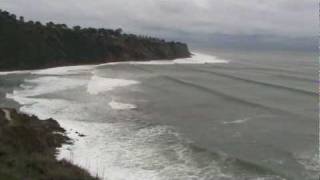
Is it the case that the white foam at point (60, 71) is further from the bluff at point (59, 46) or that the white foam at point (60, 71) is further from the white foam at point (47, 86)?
the white foam at point (47, 86)

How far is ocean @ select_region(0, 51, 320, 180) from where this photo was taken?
2027 centimetres

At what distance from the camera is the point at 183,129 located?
1128 inches

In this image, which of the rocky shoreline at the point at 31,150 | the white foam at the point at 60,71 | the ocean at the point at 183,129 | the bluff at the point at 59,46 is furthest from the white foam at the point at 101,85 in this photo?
the bluff at the point at 59,46

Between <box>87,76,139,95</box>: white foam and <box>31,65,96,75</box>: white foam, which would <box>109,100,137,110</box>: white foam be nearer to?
<box>87,76,139,95</box>: white foam

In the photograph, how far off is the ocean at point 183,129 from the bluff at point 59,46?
29.0 metres

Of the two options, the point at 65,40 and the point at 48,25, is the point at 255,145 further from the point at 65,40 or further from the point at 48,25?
the point at 48,25

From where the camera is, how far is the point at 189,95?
45531 millimetres

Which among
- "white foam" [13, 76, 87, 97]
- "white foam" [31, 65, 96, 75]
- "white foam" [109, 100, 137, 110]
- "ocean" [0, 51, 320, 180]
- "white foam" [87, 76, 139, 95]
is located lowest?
"white foam" [31, 65, 96, 75]

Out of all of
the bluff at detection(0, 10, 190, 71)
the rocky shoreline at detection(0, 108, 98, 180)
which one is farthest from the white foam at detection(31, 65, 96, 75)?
the rocky shoreline at detection(0, 108, 98, 180)

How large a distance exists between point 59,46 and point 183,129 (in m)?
64.1

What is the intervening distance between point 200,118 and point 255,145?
8107 mm

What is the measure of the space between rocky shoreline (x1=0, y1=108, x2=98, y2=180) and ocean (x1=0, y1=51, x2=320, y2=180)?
0.92 metres

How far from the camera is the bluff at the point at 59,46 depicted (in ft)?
259

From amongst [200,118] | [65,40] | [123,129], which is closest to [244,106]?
[200,118]
